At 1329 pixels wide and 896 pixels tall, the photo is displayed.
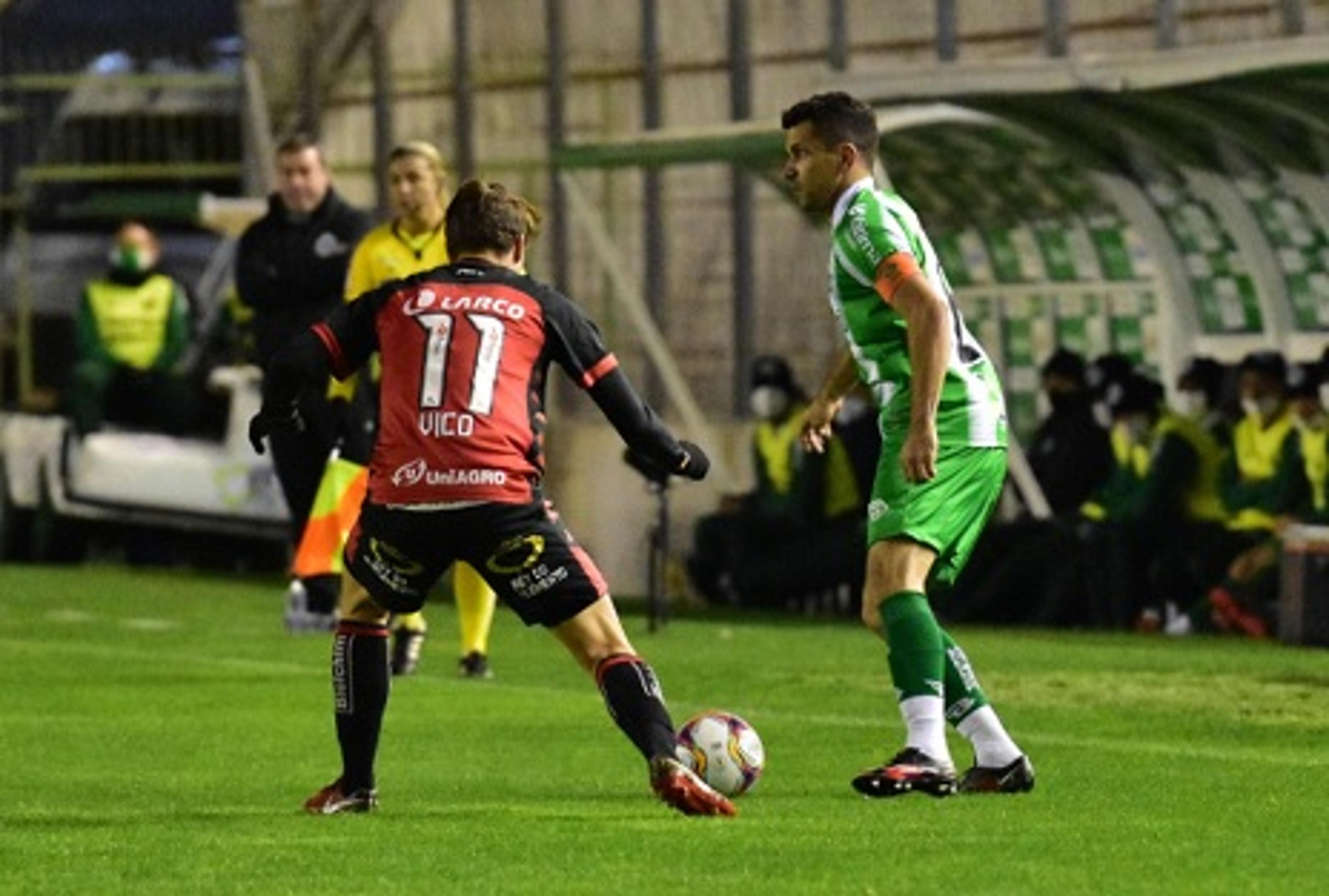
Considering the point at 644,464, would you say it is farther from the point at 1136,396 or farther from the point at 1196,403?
the point at 1136,396

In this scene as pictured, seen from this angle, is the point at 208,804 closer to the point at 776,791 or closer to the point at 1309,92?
the point at 776,791

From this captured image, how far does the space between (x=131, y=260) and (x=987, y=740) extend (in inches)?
808

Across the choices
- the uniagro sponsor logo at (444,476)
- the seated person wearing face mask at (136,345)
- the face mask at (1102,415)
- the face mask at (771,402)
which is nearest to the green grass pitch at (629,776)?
the uniagro sponsor logo at (444,476)

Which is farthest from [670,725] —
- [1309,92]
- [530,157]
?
[530,157]

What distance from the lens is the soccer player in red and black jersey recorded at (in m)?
12.2

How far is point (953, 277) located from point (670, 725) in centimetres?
1523

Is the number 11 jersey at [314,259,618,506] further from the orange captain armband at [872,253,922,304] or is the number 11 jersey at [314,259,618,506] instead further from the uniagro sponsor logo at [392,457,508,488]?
the orange captain armband at [872,253,922,304]

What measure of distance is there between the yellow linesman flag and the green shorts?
7.34 metres

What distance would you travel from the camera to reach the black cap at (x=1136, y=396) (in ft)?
81.4

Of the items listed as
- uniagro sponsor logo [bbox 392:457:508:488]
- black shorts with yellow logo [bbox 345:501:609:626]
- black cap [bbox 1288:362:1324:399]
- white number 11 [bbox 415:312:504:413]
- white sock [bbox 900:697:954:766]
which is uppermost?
white number 11 [bbox 415:312:504:413]

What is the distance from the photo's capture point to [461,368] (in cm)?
1227

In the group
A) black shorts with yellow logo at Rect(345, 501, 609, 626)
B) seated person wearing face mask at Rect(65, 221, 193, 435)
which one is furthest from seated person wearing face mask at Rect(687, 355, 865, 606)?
black shorts with yellow logo at Rect(345, 501, 609, 626)

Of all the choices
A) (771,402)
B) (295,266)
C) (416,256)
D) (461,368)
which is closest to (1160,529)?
(771,402)

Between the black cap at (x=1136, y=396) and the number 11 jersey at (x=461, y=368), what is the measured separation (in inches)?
499
